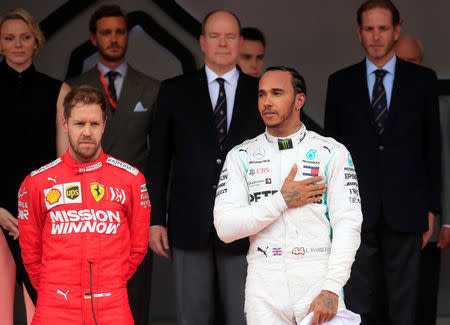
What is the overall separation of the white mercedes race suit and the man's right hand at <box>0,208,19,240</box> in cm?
120

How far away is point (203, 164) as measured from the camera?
3.76 meters

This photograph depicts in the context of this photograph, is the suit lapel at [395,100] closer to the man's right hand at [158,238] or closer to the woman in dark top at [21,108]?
the man's right hand at [158,238]

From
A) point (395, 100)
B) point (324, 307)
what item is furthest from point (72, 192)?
point (395, 100)

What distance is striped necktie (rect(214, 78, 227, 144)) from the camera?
3.82m

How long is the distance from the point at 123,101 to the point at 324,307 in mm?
1992

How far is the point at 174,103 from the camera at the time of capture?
3879 millimetres

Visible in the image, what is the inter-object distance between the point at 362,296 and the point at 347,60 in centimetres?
228

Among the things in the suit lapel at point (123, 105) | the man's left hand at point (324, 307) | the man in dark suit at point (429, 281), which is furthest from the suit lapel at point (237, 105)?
the man in dark suit at point (429, 281)

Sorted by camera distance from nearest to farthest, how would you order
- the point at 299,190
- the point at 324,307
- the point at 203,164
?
1. the point at 324,307
2. the point at 299,190
3. the point at 203,164

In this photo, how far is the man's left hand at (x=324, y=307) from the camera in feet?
9.45

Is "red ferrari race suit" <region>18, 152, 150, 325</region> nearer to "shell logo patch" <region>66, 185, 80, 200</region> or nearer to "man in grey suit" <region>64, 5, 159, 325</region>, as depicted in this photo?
"shell logo patch" <region>66, 185, 80, 200</region>

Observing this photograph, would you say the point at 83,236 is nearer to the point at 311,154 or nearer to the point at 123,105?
the point at 311,154

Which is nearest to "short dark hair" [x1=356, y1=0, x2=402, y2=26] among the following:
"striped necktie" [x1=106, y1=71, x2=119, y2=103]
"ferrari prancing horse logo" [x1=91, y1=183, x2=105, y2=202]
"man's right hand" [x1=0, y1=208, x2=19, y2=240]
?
"striped necktie" [x1=106, y1=71, x2=119, y2=103]

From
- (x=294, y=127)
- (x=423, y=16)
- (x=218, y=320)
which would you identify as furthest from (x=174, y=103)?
(x=423, y=16)
